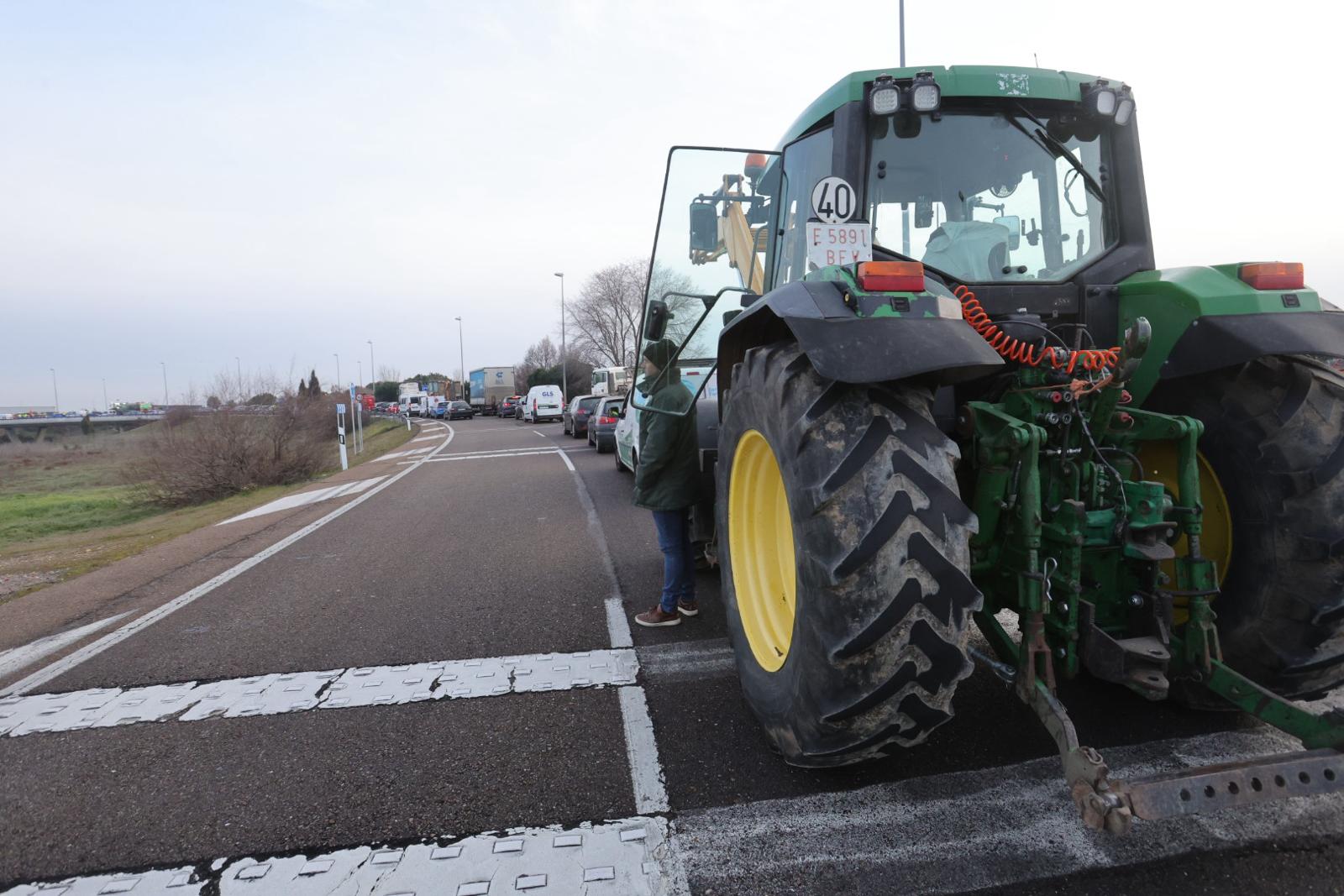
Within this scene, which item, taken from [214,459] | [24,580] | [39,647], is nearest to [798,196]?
[39,647]

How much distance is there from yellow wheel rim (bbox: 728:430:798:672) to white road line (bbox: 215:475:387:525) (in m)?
10.1

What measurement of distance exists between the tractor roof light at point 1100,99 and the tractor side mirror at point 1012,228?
56cm

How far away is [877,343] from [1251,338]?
1.54 m

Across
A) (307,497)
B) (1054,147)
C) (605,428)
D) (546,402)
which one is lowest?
(307,497)

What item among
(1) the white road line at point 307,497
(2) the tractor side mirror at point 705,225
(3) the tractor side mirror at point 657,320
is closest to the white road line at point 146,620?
(1) the white road line at point 307,497

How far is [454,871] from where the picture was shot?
8.38ft

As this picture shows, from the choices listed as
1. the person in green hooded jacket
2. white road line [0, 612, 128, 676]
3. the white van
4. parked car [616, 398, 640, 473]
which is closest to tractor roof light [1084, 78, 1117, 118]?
the person in green hooded jacket

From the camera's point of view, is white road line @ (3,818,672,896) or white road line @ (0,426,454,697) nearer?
white road line @ (3,818,672,896)

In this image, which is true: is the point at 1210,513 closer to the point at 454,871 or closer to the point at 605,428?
the point at 454,871

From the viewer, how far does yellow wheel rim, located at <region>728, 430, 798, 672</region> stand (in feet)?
10.8

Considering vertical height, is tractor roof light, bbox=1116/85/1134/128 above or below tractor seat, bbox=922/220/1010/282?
above

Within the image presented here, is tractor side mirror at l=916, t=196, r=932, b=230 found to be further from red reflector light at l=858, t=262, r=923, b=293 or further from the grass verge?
the grass verge

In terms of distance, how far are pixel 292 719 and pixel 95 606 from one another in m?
3.89

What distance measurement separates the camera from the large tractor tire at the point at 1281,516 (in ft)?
8.91
